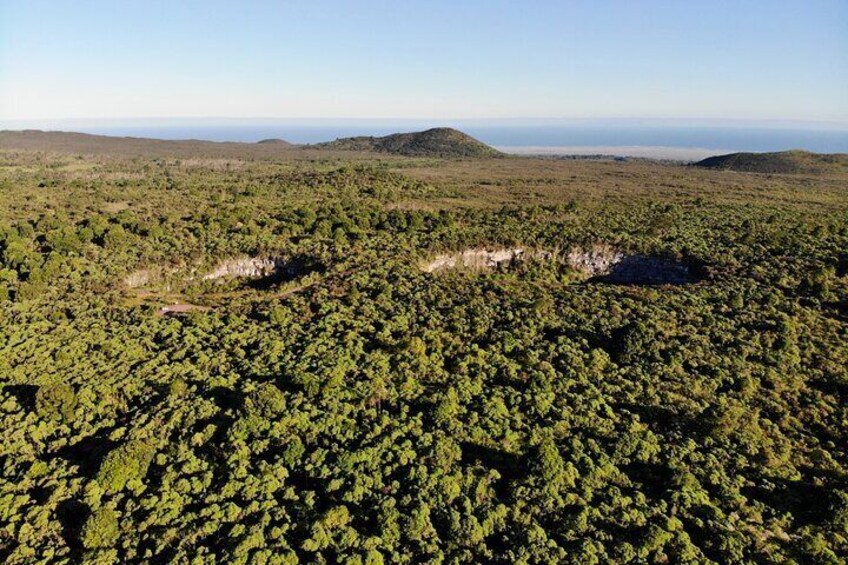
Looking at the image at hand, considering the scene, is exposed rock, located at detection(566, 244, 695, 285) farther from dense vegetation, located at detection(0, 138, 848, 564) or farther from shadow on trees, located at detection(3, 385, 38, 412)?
shadow on trees, located at detection(3, 385, 38, 412)

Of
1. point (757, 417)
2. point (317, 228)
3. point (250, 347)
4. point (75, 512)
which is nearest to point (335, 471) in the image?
point (75, 512)

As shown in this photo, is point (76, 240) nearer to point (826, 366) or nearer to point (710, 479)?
point (710, 479)

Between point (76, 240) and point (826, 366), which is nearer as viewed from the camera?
point (826, 366)

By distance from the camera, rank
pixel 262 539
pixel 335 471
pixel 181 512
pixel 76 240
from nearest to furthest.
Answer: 1. pixel 262 539
2. pixel 181 512
3. pixel 335 471
4. pixel 76 240

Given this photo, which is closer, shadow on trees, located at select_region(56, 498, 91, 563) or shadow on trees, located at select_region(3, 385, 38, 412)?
shadow on trees, located at select_region(56, 498, 91, 563)

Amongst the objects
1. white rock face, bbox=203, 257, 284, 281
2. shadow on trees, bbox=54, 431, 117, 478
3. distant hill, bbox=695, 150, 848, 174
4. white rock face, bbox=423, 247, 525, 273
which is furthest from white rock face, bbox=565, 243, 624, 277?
distant hill, bbox=695, 150, 848, 174
